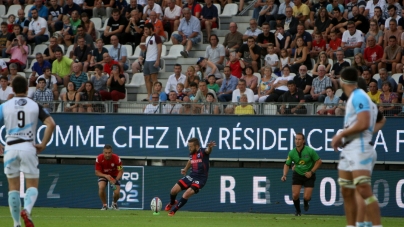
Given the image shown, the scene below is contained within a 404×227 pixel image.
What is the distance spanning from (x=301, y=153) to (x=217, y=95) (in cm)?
355

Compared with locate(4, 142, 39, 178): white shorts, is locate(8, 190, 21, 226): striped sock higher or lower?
lower

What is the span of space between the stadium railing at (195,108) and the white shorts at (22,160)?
392 inches

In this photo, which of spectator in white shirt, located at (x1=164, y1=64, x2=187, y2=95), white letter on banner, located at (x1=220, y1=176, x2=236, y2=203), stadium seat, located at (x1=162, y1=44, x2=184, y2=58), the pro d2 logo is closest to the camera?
white letter on banner, located at (x1=220, y1=176, x2=236, y2=203)

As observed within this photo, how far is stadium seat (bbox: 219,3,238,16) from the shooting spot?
25.2 m

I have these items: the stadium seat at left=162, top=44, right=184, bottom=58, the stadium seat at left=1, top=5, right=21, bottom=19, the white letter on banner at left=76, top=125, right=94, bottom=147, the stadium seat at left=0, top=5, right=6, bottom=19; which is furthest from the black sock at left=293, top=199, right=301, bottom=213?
the stadium seat at left=0, top=5, right=6, bottom=19

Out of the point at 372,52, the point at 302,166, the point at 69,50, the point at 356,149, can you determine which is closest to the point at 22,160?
the point at 356,149

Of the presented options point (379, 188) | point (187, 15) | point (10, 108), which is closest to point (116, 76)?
point (187, 15)

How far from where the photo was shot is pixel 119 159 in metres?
20.1

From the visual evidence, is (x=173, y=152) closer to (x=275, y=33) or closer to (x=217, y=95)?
(x=217, y=95)

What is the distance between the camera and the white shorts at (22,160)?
34.7 feet

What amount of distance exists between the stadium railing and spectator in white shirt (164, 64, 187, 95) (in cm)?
162

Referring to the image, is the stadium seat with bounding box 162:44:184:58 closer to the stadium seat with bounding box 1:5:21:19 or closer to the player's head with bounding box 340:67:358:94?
the stadium seat with bounding box 1:5:21:19

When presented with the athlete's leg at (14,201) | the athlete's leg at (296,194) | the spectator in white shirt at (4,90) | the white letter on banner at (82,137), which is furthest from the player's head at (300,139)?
the athlete's leg at (14,201)

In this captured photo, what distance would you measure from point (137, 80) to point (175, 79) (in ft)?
6.26
